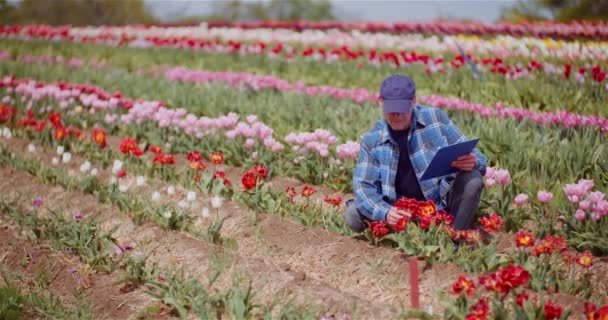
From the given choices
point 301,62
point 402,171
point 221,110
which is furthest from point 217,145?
point 301,62

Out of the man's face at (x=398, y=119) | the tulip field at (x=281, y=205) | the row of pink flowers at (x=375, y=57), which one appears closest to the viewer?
the tulip field at (x=281, y=205)

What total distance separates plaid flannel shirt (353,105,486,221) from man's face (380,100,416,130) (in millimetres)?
102

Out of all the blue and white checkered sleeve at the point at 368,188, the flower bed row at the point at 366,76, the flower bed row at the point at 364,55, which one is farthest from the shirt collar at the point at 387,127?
the flower bed row at the point at 364,55

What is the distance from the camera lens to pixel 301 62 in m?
9.84

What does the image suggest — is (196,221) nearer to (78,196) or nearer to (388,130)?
(78,196)

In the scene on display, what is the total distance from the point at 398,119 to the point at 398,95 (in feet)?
0.55

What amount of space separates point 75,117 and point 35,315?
3499mm

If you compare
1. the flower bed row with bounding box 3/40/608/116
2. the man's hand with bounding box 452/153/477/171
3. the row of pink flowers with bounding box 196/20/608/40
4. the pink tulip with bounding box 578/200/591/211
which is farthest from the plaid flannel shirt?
the row of pink flowers with bounding box 196/20/608/40

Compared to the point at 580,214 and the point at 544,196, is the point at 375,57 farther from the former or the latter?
the point at 580,214

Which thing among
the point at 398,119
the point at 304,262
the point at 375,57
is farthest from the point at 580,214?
the point at 375,57

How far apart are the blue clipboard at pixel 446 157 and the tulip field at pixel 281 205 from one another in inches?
6.6

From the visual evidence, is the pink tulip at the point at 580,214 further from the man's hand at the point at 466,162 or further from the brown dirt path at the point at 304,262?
the brown dirt path at the point at 304,262

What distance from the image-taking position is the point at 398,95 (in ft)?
11.9

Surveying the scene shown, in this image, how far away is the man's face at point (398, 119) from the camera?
3.71 metres
